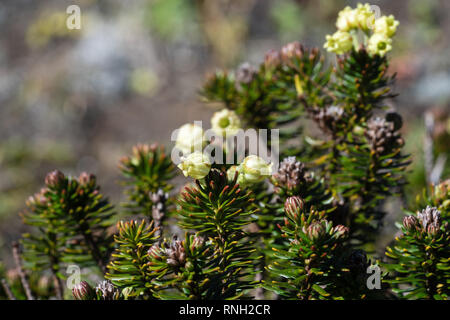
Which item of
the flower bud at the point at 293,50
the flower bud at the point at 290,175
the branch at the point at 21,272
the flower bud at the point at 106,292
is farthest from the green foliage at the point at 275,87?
the branch at the point at 21,272

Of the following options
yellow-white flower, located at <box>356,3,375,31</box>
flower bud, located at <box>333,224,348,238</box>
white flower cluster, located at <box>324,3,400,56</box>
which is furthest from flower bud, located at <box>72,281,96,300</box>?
yellow-white flower, located at <box>356,3,375,31</box>

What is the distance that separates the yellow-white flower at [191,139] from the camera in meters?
1.00

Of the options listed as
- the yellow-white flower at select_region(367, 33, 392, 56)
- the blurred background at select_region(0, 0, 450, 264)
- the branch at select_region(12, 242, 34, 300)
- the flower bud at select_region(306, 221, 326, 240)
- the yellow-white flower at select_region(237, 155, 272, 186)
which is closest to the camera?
the flower bud at select_region(306, 221, 326, 240)

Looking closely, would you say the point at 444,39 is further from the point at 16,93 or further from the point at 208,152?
the point at 16,93

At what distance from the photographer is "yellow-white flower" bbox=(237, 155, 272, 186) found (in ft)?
2.92

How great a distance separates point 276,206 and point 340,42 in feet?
1.42

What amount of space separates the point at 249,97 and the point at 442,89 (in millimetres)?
4325

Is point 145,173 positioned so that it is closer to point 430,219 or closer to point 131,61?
point 430,219

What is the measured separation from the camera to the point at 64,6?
21.9 feet

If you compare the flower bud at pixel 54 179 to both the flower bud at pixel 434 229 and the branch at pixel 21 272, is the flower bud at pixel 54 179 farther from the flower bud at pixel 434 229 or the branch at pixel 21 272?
the flower bud at pixel 434 229

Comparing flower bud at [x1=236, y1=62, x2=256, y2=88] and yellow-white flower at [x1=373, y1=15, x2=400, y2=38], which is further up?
yellow-white flower at [x1=373, y1=15, x2=400, y2=38]

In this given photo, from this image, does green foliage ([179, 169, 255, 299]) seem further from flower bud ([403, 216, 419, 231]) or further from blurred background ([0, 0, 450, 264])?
blurred background ([0, 0, 450, 264])

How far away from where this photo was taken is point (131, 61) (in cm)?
613
